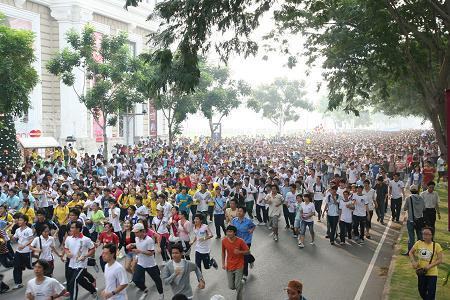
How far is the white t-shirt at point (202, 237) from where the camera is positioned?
9.86 m

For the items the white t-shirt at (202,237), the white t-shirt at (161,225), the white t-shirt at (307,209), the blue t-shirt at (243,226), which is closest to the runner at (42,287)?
the white t-shirt at (202,237)

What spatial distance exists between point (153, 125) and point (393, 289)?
4036cm

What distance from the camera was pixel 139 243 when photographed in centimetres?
917

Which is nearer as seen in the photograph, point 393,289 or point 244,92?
point 393,289

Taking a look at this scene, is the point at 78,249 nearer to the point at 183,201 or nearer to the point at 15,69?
the point at 183,201

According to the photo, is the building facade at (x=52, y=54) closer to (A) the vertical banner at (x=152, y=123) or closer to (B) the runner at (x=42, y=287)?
(A) the vertical banner at (x=152, y=123)

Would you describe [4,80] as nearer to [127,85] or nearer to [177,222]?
[127,85]

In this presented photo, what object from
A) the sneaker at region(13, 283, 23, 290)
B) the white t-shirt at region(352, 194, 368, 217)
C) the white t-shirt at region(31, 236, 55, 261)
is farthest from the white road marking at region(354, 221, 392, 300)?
the sneaker at region(13, 283, 23, 290)

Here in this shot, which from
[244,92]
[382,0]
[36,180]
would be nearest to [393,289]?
[382,0]

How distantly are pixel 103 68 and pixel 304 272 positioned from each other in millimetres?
18913

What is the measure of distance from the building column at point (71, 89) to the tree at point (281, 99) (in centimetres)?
4358

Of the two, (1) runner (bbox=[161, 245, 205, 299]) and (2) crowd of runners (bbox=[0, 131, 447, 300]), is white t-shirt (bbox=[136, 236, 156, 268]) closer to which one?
(2) crowd of runners (bbox=[0, 131, 447, 300])

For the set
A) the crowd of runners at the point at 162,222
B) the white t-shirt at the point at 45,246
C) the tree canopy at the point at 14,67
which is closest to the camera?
the crowd of runners at the point at 162,222

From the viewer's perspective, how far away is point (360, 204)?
1381cm
